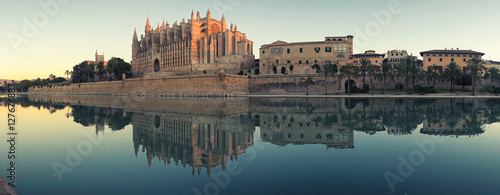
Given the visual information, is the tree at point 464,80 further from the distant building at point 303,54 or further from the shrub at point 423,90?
the distant building at point 303,54

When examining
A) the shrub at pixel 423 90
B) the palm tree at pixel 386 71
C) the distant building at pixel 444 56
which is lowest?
the shrub at pixel 423 90

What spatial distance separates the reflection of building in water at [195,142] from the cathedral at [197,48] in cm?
5699

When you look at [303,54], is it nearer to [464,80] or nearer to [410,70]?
[410,70]

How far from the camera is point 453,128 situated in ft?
56.9

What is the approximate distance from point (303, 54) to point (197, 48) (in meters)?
34.1

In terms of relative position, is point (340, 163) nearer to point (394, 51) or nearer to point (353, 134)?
Answer: point (353, 134)

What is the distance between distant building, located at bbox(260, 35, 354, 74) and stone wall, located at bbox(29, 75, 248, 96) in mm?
9413

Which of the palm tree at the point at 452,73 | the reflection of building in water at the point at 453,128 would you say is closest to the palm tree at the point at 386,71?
the palm tree at the point at 452,73

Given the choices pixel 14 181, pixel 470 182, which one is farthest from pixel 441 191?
pixel 14 181

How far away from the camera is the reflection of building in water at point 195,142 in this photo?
36.1 ft

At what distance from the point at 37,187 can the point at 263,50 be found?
6798 cm

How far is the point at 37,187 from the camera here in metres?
8.07

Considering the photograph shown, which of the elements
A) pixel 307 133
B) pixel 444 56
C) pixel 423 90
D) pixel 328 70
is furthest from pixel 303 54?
pixel 307 133

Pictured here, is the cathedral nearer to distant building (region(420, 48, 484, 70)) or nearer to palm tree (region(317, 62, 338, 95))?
palm tree (region(317, 62, 338, 95))
